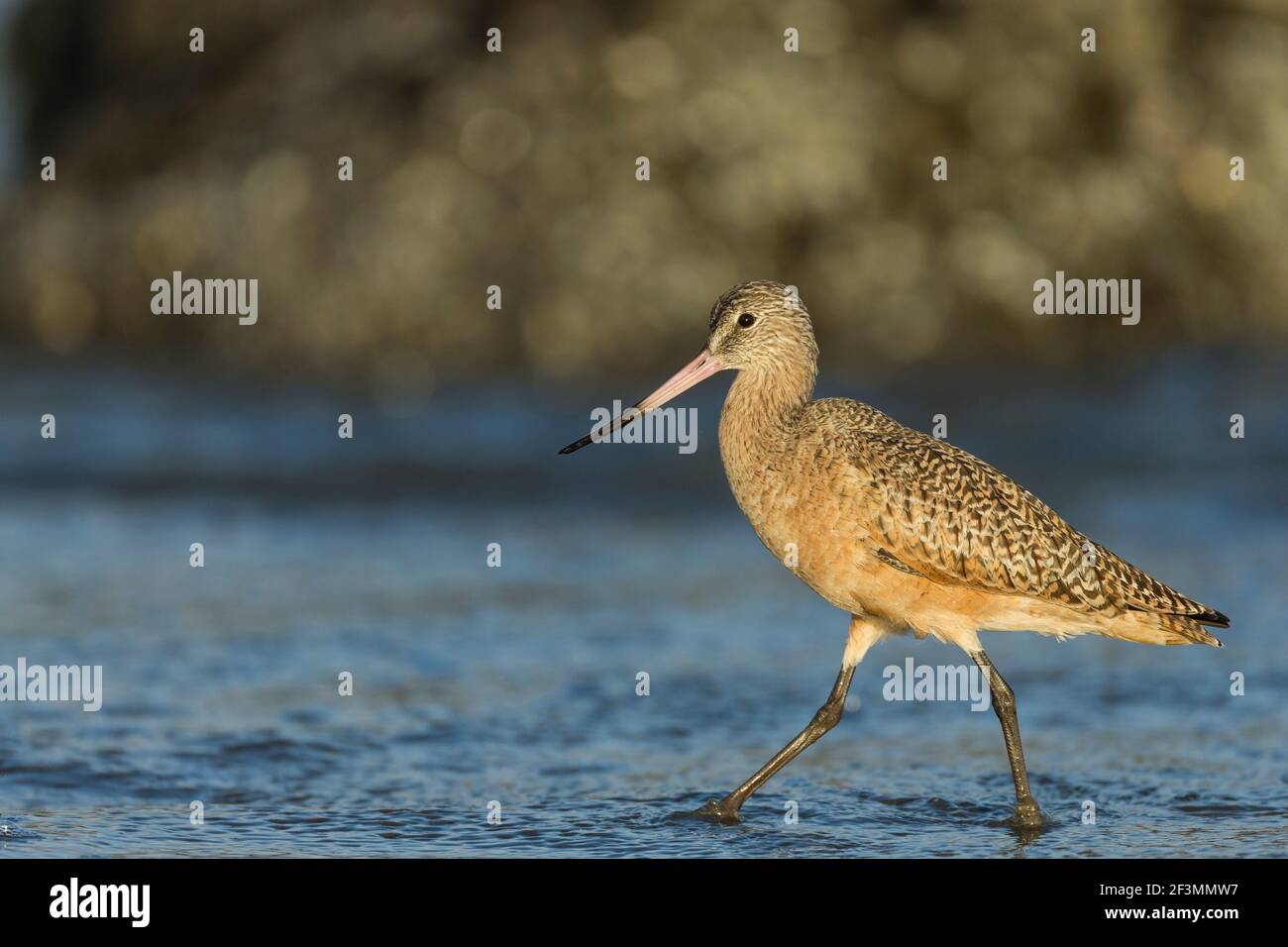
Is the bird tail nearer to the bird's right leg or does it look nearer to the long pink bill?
the bird's right leg

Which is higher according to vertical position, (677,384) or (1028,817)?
(677,384)

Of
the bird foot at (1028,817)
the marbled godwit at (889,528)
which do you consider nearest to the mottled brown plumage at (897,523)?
the marbled godwit at (889,528)

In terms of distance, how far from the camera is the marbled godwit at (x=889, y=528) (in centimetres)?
658

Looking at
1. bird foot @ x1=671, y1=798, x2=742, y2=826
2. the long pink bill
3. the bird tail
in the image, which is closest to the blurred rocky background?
the long pink bill

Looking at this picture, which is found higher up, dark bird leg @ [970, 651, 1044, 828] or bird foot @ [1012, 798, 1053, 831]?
dark bird leg @ [970, 651, 1044, 828]

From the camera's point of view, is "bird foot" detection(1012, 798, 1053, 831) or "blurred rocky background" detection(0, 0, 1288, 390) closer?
"bird foot" detection(1012, 798, 1053, 831)

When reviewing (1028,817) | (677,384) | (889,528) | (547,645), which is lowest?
(1028,817)

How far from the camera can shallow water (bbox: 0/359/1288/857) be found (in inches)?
267

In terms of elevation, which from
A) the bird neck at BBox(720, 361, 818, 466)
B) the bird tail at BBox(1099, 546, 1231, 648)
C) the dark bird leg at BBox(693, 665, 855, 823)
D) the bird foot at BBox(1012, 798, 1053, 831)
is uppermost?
the bird neck at BBox(720, 361, 818, 466)

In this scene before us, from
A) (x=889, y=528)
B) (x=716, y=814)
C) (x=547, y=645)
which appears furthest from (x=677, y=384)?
(x=547, y=645)

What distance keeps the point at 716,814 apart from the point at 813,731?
49 cm

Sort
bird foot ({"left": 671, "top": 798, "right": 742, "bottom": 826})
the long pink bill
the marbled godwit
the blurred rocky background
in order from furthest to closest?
the blurred rocky background → the long pink bill → bird foot ({"left": 671, "top": 798, "right": 742, "bottom": 826}) → the marbled godwit

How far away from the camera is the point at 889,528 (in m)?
6.55

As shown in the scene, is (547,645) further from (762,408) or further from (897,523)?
(897,523)
